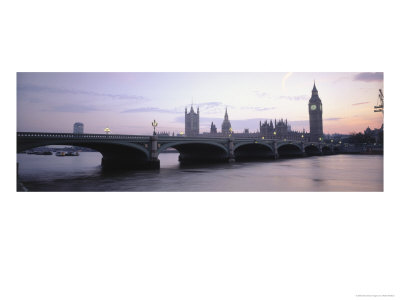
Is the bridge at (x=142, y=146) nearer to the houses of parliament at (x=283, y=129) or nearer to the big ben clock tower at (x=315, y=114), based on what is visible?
the houses of parliament at (x=283, y=129)

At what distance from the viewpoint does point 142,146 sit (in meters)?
29.1

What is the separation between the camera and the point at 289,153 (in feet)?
230

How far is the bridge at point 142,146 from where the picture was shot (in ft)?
70.8

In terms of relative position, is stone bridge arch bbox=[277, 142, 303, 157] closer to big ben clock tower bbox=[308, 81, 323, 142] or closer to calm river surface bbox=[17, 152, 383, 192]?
calm river surface bbox=[17, 152, 383, 192]

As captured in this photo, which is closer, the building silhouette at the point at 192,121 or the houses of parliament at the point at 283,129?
the houses of parliament at the point at 283,129

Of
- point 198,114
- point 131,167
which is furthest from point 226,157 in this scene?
point 198,114

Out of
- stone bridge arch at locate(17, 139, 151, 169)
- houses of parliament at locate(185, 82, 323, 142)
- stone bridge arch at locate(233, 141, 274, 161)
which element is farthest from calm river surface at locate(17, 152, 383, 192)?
houses of parliament at locate(185, 82, 323, 142)

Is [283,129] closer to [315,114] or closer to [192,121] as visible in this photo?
[315,114]

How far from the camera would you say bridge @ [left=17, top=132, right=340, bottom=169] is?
21578 mm

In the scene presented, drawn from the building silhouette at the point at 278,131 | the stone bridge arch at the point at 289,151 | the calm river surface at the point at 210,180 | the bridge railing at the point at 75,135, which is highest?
the building silhouette at the point at 278,131

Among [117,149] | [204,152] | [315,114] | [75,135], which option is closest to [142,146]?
[117,149]

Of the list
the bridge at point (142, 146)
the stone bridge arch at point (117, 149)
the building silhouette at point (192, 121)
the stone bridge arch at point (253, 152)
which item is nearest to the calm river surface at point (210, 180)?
the stone bridge arch at point (117, 149)
